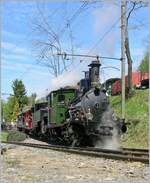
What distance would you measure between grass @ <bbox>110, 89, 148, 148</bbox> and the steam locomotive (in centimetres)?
320

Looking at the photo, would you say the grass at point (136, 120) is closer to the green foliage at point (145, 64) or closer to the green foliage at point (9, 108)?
the green foliage at point (9, 108)

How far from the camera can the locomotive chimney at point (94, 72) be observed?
19375 mm

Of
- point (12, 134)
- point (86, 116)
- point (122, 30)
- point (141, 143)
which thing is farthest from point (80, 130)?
point (12, 134)

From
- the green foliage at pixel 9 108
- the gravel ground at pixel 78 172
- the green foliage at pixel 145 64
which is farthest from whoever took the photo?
the green foliage at pixel 145 64

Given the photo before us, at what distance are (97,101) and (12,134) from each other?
40.4ft

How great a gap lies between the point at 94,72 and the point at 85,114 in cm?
189

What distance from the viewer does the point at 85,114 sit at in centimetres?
1872

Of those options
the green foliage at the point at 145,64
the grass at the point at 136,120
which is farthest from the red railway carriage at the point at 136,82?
the green foliage at the point at 145,64

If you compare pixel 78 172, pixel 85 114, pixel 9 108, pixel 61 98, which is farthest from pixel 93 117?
pixel 9 108

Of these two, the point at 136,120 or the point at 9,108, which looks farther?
the point at 9,108

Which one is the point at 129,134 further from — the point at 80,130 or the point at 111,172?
the point at 111,172

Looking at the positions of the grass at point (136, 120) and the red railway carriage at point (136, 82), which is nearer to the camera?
the grass at point (136, 120)

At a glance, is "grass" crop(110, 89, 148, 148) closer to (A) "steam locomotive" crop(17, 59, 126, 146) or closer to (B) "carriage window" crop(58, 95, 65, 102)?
(A) "steam locomotive" crop(17, 59, 126, 146)

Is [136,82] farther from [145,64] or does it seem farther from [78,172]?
[78,172]
